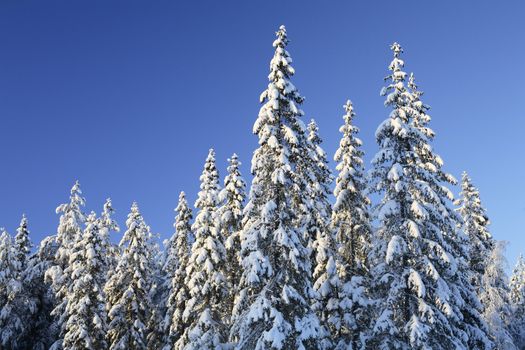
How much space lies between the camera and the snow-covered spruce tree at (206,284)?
29.8 m

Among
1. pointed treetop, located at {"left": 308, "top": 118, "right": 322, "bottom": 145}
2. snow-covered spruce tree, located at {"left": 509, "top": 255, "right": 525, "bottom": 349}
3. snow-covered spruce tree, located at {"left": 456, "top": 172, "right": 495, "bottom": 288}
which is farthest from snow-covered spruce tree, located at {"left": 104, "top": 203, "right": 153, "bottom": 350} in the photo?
snow-covered spruce tree, located at {"left": 509, "top": 255, "right": 525, "bottom": 349}

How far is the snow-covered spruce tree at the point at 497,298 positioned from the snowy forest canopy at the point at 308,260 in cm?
9

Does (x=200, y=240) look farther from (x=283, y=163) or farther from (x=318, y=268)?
(x=283, y=163)

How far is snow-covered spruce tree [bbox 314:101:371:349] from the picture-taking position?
27.9m

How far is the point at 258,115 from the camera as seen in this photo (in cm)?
2377

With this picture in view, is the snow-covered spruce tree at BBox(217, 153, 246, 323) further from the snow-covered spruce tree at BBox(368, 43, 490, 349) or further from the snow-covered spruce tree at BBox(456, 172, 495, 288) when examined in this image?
the snow-covered spruce tree at BBox(456, 172, 495, 288)

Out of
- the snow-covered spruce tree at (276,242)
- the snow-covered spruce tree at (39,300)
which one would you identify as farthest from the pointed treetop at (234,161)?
the snow-covered spruce tree at (39,300)

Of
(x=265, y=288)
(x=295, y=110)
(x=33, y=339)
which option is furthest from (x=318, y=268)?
(x=33, y=339)

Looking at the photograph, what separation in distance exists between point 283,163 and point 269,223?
277cm

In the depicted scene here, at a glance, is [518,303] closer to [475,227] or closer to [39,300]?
[475,227]

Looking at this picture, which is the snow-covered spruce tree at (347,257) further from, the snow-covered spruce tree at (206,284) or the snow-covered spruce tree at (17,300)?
the snow-covered spruce tree at (17,300)

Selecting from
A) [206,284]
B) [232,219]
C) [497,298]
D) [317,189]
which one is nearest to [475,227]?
[497,298]

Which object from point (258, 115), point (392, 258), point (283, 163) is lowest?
point (392, 258)

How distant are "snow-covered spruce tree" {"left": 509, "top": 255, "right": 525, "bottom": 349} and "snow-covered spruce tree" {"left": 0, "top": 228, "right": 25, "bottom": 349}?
42.2 m
